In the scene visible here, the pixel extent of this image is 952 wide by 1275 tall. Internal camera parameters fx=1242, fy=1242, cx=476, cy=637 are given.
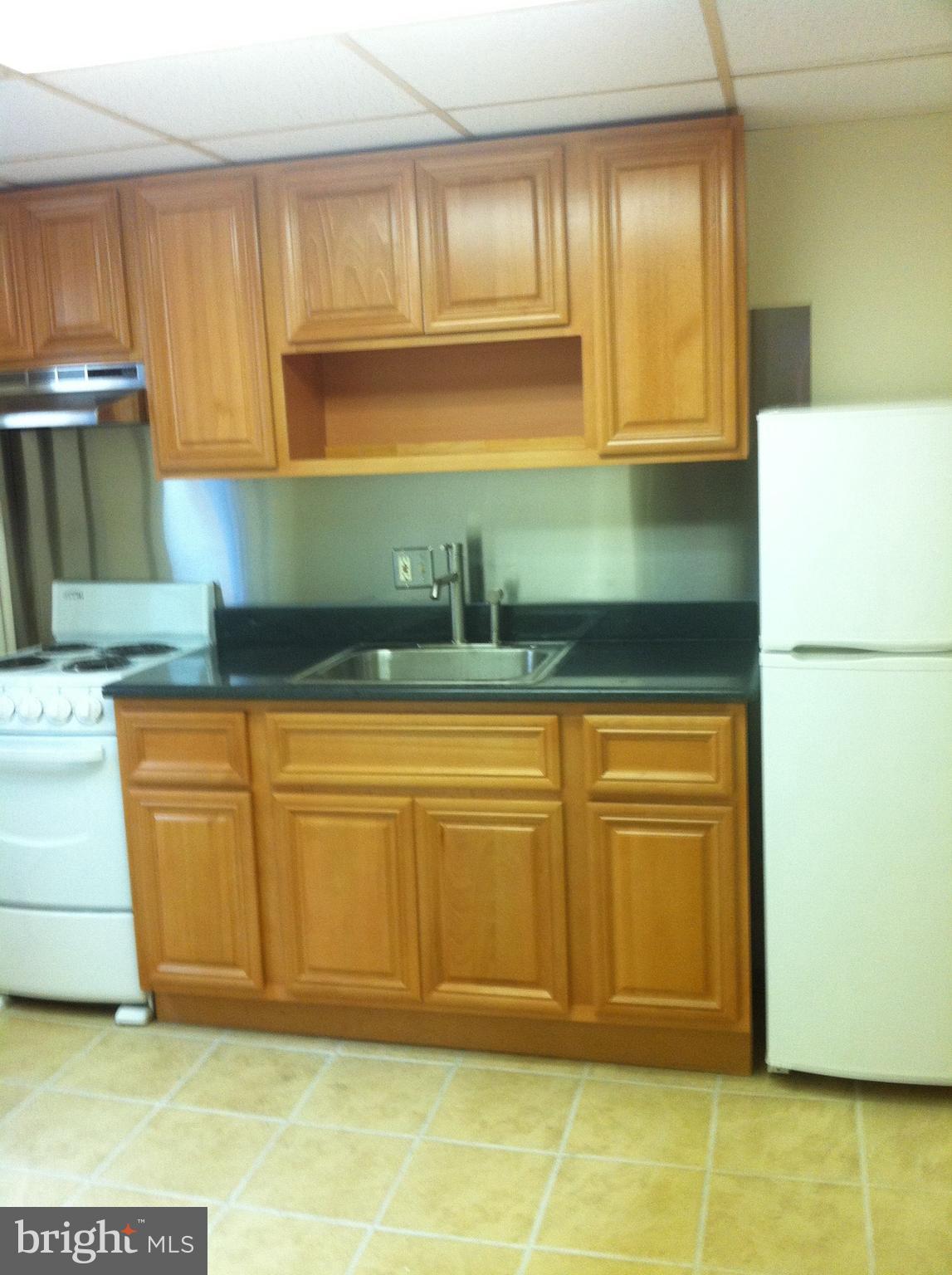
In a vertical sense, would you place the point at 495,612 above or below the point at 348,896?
above

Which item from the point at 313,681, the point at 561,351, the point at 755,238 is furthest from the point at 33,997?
the point at 755,238

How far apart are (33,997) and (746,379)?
2453 millimetres

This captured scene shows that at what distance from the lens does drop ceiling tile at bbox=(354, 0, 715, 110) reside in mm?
2135

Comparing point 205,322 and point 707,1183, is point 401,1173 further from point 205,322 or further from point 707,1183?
point 205,322

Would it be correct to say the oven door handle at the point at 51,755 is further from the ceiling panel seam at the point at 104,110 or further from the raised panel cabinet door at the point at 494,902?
the ceiling panel seam at the point at 104,110

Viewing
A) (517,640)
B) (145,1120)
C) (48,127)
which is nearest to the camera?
(48,127)

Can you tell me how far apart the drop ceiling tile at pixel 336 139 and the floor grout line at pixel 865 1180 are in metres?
2.34

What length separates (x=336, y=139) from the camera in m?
2.86

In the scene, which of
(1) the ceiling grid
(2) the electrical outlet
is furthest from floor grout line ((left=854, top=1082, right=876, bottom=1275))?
(1) the ceiling grid

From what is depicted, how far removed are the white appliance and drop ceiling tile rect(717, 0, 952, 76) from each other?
201 cm

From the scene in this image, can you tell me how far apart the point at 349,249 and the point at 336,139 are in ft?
0.84

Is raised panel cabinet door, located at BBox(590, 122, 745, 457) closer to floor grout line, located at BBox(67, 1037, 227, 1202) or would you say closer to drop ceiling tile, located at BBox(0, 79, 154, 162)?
drop ceiling tile, located at BBox(0, 79, 154, 162)

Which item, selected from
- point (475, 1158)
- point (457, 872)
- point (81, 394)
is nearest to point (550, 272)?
point (81, 394)

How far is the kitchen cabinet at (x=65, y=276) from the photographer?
3.16 m
